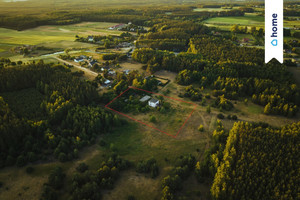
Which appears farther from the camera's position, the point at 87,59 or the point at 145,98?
the point at 87,59

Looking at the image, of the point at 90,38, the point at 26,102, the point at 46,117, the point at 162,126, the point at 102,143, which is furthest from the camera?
the point at 90,38

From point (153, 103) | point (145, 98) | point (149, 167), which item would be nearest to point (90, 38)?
point (145, 98)

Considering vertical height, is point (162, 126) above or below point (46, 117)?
below

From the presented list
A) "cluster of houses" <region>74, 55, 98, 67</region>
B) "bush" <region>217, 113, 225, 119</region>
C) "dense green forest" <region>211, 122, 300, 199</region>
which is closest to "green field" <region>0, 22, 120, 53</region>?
"cluster of houses" <region>74, 55, 98, 67</region>

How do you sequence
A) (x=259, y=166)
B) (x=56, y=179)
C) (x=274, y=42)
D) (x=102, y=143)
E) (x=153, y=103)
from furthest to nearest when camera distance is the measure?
(x=153, y=103)
(x=274, y=42)
(x=102, y=143)
(x=56, y=179)
(x=259, y=166)

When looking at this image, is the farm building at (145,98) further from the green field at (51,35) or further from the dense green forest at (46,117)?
the green field at (51,35)

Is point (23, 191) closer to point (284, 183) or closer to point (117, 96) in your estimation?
point (117, 96)

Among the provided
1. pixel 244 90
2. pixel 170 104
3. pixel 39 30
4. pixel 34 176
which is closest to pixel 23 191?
pixel 34 176

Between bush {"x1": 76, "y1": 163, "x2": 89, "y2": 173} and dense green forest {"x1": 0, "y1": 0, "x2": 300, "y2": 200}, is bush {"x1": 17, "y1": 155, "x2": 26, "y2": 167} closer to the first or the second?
dense green forest {"x1": 0, "y1": 0, "x2": 300, "y2": 200}

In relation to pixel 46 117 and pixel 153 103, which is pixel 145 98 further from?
pixel 46 117
